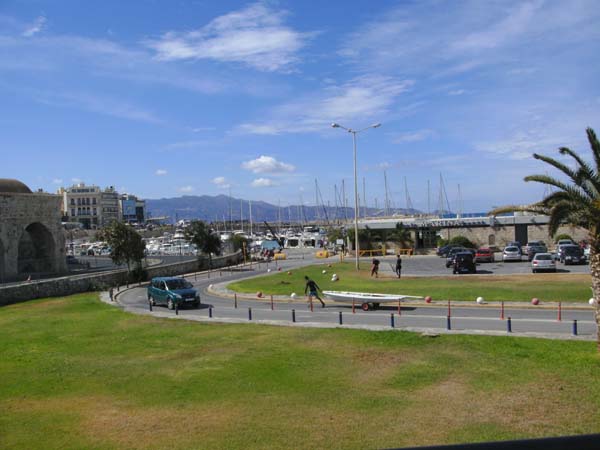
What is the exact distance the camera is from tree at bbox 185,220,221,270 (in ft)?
202

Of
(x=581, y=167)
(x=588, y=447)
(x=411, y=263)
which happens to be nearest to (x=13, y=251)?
(x=411, y=263)

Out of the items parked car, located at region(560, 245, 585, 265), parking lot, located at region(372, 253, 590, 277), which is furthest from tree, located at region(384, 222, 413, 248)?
parked car, located at region(560, 245, 585, 265)

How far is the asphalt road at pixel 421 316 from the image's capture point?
2095 cm

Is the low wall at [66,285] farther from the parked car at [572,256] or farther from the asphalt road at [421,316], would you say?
the parked car at [572,256]

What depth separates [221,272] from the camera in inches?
2263

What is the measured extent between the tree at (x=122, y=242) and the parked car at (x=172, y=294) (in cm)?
1463

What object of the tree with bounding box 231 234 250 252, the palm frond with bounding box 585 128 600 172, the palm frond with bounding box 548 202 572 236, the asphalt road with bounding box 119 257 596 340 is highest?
the palm frond with bounding box 585 128 600 172

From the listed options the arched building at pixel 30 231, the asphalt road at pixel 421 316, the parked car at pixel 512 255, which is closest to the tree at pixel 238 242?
the arched building at pixel 30 231

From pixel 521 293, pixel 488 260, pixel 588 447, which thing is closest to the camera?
pixel 588 447

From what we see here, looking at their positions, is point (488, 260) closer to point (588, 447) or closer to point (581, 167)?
point (581, 167)

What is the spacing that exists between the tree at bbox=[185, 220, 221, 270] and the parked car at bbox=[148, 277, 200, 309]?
28.4 metres

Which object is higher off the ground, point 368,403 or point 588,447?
point 588,447

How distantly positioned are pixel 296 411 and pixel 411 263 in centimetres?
4736

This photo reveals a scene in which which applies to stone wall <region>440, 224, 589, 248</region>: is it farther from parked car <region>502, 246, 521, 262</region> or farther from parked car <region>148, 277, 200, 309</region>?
parked car <region>148, 277, 200, 309</region>
